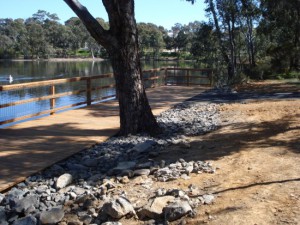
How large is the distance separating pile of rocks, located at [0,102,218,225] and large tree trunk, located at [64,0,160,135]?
497 millimetres

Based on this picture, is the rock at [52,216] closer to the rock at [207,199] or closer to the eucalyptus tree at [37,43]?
the rock at [207,199]

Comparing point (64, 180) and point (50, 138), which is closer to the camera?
point (64, 180)

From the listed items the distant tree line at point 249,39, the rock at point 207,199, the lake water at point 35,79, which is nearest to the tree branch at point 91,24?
the rock at point 207,199

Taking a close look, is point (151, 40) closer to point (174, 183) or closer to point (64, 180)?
point (64, 180)

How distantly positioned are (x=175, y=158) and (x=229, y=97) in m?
7.73

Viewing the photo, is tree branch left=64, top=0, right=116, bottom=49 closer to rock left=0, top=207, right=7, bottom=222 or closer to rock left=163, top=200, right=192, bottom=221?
rock left=0, top=207, right=7, bottom=222

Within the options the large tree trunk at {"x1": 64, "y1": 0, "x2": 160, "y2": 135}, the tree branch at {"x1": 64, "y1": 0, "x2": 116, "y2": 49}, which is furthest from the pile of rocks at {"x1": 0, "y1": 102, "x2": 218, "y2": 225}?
the tree branch at {"x1": 64, "y1": 0, "x2": 116, "y2": 49}

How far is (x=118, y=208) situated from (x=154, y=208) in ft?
1.18

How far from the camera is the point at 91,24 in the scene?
6.80 m

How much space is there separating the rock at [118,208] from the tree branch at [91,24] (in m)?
3.55

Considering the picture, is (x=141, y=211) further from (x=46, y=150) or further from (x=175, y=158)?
(x=46, y=150)

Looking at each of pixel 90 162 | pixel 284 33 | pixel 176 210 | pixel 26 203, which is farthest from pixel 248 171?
pixel 284 33

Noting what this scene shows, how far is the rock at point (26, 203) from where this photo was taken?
425cm

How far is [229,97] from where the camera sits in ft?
43.0
